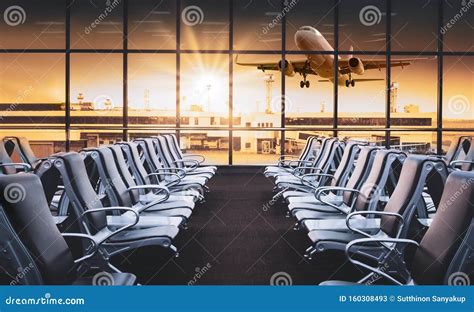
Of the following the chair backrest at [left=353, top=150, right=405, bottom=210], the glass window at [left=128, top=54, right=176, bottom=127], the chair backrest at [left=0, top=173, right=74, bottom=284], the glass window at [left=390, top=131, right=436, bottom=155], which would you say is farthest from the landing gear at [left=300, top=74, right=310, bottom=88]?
the chair backrest at [left=0, top=173, right=74, bottom=284]

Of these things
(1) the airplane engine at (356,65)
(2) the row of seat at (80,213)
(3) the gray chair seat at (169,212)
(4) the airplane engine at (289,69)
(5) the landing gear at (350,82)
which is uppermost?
(1) the airplane engine at (356,65)

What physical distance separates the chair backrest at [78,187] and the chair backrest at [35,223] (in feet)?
2.58

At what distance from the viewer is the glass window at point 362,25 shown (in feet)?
36.7

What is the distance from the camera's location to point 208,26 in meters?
11.1

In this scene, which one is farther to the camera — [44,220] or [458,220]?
[44,220]

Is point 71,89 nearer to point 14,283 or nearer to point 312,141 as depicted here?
point 312,141

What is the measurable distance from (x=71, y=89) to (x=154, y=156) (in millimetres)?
5090

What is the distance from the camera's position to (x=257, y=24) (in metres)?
11.1

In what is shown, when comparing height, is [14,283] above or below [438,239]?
below

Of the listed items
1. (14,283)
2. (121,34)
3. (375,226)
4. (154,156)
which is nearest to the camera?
(14,283)

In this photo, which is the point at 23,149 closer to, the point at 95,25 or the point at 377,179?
the point at 377,179

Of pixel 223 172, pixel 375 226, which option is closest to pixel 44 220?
pixel 375 226

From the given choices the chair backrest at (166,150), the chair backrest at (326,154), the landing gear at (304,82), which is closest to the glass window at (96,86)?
the chair backrest at (166,150)

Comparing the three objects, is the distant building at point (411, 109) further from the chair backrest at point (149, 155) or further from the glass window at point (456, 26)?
the chair backrest at point (149, 155)
